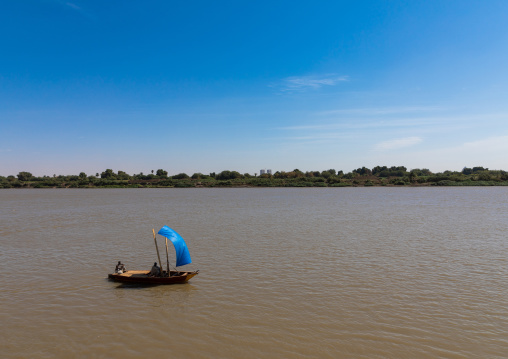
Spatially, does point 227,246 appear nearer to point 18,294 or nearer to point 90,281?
point 90,281

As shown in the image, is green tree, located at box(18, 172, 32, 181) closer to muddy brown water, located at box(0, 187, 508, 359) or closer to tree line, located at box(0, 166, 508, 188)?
tree line, located at box(0, 166, 508, 188)

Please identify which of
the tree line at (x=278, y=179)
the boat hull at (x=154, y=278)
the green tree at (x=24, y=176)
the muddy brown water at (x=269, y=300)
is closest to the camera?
the muddy brown water at (x=269, y=300)

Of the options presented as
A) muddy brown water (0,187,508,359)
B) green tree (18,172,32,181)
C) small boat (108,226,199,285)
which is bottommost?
muddy brown water (0,187,508,359)

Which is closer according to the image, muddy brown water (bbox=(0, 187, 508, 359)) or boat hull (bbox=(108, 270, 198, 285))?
muddy brown water (bbox=(0, 187, 508, 359))

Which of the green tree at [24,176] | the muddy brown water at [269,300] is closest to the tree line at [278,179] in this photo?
the green tree at [24,176]

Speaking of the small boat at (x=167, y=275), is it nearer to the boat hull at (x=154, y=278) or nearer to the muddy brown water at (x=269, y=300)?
the boat hull at (x=154, y=278)

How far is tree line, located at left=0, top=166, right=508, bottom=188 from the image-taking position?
135 m


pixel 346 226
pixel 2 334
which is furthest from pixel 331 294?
pixel 346 226

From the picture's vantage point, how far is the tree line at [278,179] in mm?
134625

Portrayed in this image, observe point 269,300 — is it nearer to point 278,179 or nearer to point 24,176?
point 278,179

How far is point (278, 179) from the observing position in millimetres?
155500

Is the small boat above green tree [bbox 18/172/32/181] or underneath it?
underneath

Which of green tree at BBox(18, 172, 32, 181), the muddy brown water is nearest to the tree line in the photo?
green tree at BBox(18, 172, 32, 181)

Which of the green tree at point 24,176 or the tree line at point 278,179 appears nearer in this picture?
the tree line at point 278,179
